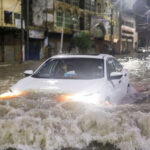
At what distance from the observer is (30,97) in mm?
Answer: 5770

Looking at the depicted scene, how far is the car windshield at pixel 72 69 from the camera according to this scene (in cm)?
682

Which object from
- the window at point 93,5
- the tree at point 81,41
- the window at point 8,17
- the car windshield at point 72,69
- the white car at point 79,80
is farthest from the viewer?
the window at point 93,5

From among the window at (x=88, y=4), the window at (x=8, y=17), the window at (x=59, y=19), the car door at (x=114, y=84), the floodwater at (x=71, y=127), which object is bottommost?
the floodwater at (x=71, y=127)

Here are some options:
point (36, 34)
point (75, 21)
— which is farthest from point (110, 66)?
point (75, 21)

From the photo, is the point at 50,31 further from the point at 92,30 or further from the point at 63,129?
the point at 63,129

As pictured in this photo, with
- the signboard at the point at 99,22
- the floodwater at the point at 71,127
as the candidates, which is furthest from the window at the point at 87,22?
the floodwater at the point at 71,127

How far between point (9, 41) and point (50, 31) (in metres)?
8.92

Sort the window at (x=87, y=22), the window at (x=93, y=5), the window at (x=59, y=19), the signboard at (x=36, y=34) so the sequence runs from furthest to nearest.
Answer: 1. the window at (x=93, y=5)
2. the window at (x=87, y=22)
3. the window at (x=59, y=19)
4. the signboard at (x=36, y=34)

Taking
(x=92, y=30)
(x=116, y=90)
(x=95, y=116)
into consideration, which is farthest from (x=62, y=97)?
(x=92, y=30)

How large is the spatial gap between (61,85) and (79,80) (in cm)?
49

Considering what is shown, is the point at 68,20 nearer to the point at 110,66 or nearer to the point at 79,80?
the point at 110,66

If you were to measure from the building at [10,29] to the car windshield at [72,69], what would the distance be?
89.1 feet

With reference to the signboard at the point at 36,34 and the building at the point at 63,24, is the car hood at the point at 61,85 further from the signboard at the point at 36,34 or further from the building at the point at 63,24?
the signboard at the point at 36,34

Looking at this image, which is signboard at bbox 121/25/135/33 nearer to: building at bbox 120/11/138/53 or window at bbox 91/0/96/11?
building at bbox 120/11/138/53
